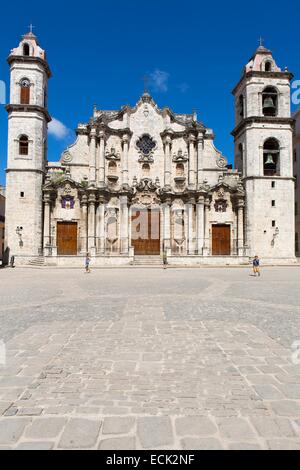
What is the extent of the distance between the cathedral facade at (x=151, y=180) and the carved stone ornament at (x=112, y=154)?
106 millimetres

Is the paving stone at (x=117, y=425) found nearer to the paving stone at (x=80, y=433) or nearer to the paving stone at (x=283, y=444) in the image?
the paving stone at (x=80, y=433)

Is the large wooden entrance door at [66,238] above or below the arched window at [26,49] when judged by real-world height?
below

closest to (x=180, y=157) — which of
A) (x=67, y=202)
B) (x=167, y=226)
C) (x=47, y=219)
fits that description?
(x=167, y=226)

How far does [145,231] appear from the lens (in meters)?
33.2

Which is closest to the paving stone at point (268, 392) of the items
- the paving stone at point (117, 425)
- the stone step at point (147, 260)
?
the paving stone at point (117, 425)

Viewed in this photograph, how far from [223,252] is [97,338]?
2892 cm

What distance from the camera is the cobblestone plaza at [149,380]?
102 inches

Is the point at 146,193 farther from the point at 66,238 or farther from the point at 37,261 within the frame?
the point at 37,261

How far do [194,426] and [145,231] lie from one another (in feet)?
100

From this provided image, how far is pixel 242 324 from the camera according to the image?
6.33 meters

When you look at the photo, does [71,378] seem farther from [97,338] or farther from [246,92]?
[246,92]

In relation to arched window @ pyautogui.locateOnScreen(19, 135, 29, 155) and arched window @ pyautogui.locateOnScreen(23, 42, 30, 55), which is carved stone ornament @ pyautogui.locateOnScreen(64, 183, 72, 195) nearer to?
arched window @ pyautogui.locateOnScreen(19, 135, 29, 155)

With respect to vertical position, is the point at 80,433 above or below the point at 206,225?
below
